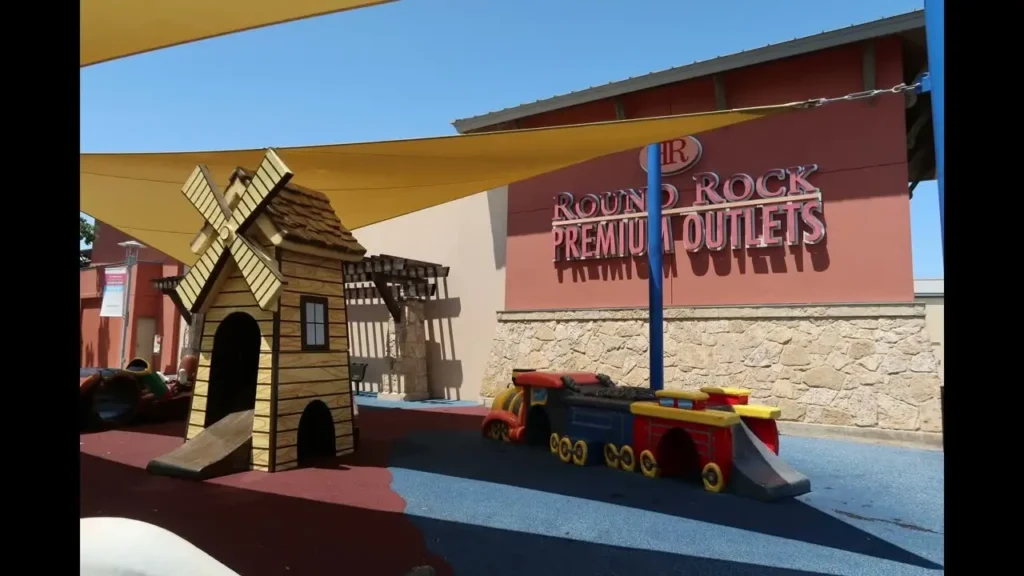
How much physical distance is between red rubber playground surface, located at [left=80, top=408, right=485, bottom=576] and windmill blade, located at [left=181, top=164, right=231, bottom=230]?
7.68 ft

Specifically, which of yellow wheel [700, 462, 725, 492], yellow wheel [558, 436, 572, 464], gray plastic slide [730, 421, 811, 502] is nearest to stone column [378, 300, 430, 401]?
yellow wheel [558, 436, 572, 464]

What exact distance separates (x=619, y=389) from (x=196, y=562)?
4855 mm

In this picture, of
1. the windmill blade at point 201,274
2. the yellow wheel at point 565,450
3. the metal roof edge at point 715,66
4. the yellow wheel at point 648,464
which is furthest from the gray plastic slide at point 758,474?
the metal roof edge at point 715,66

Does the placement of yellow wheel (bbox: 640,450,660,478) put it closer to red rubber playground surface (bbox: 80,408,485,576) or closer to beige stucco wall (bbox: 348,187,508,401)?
red rubber playground surface (bbox: 80,408,485,576)

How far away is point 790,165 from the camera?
8281 millimetres

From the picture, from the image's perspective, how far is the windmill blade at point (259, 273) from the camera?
5203mm

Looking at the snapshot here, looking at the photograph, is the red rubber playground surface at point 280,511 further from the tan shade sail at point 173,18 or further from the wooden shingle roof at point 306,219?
the tan shade sail at point 173,18

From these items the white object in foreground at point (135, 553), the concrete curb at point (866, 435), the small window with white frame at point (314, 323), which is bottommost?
the concrete curb at point (866, 435)

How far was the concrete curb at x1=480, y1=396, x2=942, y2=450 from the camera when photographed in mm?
7070

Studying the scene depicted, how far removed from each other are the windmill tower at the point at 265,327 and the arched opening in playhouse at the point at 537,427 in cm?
190

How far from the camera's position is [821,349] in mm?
7918

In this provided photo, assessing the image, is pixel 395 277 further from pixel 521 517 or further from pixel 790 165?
pixel 521 517
